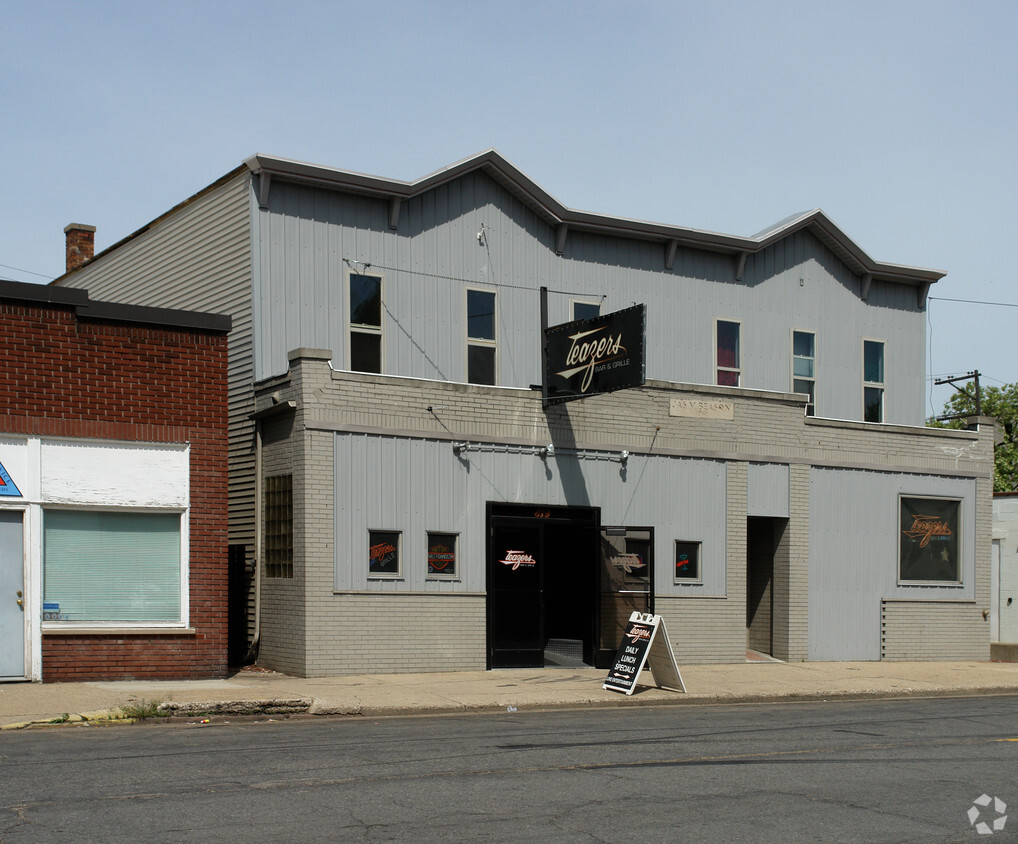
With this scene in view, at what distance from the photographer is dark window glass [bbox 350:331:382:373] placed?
70.4 ft

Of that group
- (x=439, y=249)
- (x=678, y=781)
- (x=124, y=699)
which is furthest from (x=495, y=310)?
(x=678, y=781)

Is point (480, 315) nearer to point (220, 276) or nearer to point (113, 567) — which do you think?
point (220, 276)

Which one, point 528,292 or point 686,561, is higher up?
point 528,292

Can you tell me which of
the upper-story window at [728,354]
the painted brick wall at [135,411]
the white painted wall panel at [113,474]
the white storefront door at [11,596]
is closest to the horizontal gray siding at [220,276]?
the painted brick wall at [135,411]

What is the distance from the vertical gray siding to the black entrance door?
5.11 meters

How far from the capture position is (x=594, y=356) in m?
20.0

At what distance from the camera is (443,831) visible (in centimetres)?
785

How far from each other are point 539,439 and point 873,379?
10644 mm

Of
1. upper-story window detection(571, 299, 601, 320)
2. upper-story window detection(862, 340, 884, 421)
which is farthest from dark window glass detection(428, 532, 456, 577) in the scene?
upper-story window detection(862, 340, 884, 421)

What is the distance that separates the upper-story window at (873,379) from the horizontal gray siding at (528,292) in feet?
0.66

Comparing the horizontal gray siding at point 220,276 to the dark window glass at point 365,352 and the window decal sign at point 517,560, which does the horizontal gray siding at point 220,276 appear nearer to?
the dark window glass at point 365,352

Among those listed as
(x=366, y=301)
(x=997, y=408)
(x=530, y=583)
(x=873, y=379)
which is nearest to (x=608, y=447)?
(x=530, y=583)

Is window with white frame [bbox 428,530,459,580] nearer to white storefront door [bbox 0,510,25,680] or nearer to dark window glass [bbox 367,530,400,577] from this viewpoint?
dark window glass [bbox 367,530,400,577]

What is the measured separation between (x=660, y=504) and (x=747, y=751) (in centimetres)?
1052
